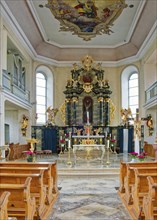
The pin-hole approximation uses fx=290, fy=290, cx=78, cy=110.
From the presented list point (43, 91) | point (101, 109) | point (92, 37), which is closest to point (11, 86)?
point (43, 91)

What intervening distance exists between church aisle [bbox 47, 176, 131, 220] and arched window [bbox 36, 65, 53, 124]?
448 inches

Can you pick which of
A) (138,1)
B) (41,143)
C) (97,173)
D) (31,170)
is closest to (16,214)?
(31,170)

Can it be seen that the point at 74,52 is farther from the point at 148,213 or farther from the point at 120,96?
the point at 148,213

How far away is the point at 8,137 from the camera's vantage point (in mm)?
18531

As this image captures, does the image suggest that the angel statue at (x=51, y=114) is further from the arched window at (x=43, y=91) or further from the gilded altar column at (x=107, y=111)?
the gilded altar column at (x=107, y=111)

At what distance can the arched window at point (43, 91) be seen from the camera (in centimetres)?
2089

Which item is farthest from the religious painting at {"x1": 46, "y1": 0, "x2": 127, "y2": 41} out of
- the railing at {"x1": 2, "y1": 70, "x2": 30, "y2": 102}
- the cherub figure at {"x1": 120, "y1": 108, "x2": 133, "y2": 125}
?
the cherub figure at {"x1": 120, "y1": 108, "x2": 133, "y2": 125}

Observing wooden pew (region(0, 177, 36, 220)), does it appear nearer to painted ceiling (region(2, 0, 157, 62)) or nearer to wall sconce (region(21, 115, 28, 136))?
painted ceiling (region(2, 0, 157, 62))

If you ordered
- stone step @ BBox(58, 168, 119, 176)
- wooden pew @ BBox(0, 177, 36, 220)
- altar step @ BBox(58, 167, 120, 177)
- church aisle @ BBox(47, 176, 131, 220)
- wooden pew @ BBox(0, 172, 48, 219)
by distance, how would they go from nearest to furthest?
wooden pew @ BBox(0, 177, 36, 220)
wooden pew @ BBox(0, 172, 48, 219)
church aisle @ BBox(47, 176, 131, 220)
altar step @ BBox(58, 167, 120, 177)
stone step @ BBox(58, 168, 119, 176)

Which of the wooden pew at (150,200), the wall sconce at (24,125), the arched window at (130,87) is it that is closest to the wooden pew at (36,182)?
the wooden pew at (150,200)

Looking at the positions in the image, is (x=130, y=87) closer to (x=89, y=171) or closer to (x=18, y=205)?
(x=89, y=171)

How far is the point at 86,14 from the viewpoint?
1569cm

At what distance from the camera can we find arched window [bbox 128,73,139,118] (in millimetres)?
21033

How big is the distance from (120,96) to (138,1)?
859 centimetres
